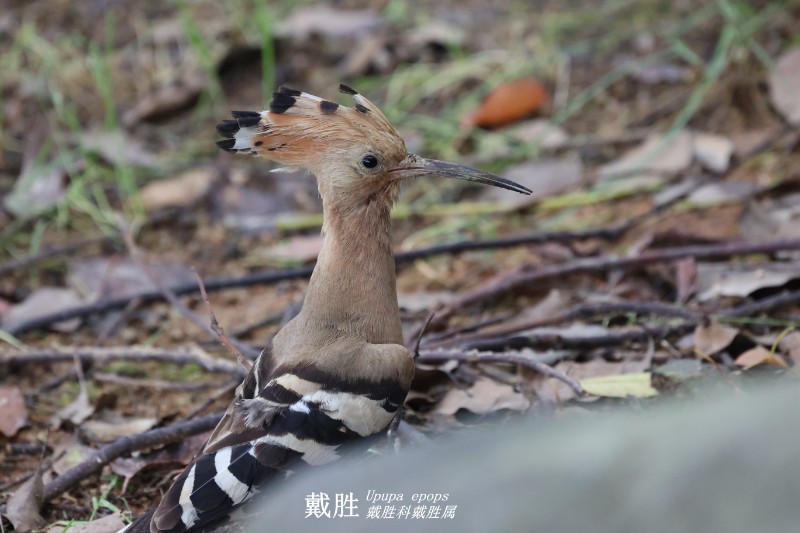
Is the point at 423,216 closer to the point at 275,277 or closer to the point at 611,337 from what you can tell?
the point at 275,277

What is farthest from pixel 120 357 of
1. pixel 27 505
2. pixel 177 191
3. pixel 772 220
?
pixel 772 220

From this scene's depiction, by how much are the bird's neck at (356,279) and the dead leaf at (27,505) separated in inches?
26.3

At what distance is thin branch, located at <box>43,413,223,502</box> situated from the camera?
2369 millimetres

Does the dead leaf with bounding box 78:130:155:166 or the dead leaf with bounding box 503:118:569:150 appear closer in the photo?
the dead leaf with bounding box 503:118:569:150

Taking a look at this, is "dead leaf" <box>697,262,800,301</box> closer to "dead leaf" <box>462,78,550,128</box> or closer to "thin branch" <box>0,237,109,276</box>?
"dead leaf" <box>462,78,550,128</box>

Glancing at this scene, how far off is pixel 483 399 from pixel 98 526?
916 millimetres

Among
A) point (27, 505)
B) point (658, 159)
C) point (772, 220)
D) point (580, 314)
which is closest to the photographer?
point (27, 505)

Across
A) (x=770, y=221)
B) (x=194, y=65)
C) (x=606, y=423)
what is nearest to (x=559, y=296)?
(x=770, y=221)

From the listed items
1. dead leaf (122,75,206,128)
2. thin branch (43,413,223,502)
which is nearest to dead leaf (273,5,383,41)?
dead leaf (122,75,206,128)

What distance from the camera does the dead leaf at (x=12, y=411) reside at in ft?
9.01

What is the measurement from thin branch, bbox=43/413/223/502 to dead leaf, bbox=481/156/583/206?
5.81 feet

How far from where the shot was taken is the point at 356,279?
240cm

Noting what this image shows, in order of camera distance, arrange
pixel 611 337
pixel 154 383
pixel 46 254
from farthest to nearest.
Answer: pixel 46 254, pixel 154 383, pixel 611 337

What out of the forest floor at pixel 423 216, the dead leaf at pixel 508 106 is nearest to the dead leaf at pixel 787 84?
the forest floor at pixel 423 216
